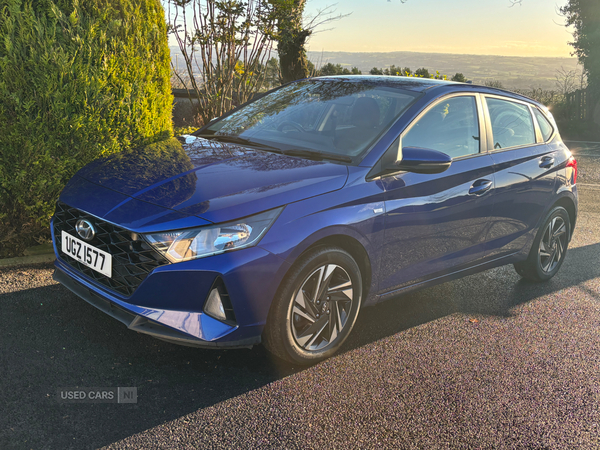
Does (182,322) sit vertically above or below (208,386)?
above

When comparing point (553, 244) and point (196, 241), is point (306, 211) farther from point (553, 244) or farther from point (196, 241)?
point (553, 244)

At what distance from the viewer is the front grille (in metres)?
2.68

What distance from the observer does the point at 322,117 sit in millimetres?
3971

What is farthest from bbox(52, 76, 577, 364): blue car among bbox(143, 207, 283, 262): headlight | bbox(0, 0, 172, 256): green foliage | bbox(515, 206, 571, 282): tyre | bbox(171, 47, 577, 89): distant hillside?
bbox(171, 47, 577, 89): distant hillside

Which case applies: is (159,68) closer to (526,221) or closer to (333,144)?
(333,144)

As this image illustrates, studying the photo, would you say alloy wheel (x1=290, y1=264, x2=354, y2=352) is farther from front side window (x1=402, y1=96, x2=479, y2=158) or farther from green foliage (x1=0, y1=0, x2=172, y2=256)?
green foliage (x1=0, y1=0, x2=172, y2=256)

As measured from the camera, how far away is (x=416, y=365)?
3.37m

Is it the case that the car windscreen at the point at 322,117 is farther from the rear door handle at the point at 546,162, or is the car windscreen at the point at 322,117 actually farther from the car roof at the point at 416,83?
the rear door handle at the point at 546,162

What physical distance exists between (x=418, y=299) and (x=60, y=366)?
2767 mm

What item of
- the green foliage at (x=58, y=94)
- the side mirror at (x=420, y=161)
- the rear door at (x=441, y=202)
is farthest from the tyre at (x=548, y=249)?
the green foliage at (x=58, y=94)

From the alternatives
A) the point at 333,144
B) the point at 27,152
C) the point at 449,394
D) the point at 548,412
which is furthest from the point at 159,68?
the point at 548,412

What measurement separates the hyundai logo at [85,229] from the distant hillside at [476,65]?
9.00 metres

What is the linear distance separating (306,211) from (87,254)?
123 cm

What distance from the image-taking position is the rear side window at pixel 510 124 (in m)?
4.27
